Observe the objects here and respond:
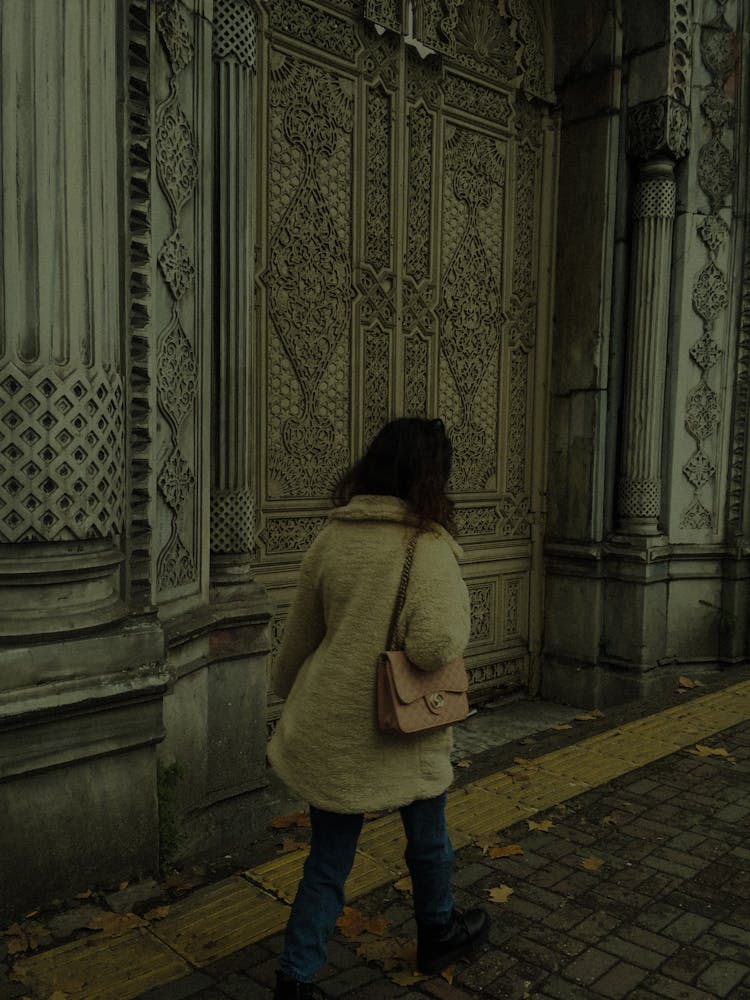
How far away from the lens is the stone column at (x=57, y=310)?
300cm

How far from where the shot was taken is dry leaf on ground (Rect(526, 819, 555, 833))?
4027 mm

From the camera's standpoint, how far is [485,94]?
6.34 meters

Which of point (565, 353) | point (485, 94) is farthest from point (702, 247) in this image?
point (485, 94)

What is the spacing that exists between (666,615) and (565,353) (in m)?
2.23

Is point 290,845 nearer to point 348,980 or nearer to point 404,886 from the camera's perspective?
point 404,886

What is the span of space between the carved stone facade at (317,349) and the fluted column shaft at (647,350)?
0.02 meters

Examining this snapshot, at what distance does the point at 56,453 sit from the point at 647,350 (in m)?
4.95

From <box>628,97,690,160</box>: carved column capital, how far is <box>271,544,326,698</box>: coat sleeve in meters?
5.19

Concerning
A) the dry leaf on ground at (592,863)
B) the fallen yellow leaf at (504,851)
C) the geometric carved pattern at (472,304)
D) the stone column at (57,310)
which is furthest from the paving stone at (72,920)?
the geometric carved pattern at (472,304)

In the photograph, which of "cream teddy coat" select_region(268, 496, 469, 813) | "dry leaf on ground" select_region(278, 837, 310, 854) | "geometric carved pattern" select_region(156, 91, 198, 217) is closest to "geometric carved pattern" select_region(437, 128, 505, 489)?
"geometric carved pattern" select_region(156, 91, 198, 217)

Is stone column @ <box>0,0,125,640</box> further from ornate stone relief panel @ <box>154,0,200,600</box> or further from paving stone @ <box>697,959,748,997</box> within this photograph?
paving stone @ <box>697,959,748,997</box>

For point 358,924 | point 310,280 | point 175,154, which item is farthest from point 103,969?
point 310,280

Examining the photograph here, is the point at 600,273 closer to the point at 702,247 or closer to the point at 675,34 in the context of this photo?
the point at 702,247

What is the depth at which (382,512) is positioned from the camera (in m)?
2.61
